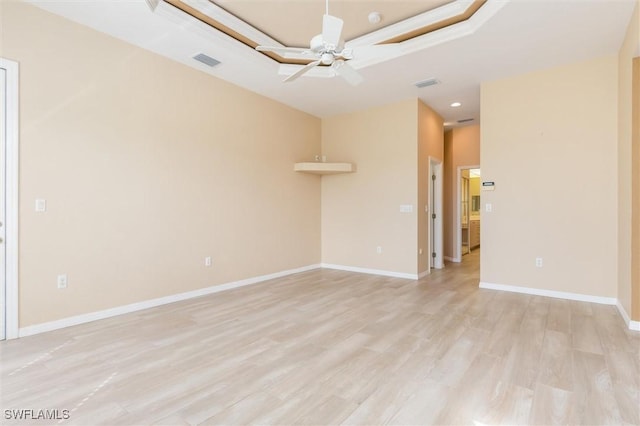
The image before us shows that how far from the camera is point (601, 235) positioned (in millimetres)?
3926

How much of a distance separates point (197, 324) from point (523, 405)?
2.86m

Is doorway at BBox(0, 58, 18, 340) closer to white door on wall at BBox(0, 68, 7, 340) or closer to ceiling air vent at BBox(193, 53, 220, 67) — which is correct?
white door on wall at BBox(0, 68, 7, 340)

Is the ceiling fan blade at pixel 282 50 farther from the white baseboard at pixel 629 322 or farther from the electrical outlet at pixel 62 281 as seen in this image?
the white baseboard at pixel 629 322

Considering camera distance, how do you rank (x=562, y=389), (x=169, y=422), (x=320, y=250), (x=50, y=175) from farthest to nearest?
(x=320, y=250), (x=50, y=175), (x=562, y=389), (x=169, y=422)

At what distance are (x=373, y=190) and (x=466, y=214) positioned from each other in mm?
4715

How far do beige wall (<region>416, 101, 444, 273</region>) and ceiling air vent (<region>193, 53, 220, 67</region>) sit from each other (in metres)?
3.40

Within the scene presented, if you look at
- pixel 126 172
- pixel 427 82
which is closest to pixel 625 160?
pixel 427 82

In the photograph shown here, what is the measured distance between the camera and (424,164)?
5.74 metres

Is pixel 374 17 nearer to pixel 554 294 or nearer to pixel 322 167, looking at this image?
pixel 322 167

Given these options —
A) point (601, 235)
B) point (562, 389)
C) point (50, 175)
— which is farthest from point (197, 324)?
point (601, 235)

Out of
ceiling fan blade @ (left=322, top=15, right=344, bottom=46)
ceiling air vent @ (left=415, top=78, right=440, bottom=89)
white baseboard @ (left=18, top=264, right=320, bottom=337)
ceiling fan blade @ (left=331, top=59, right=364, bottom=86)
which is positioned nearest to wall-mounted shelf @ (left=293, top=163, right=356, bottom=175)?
ceiling air vent @ (left=415, top=78, right=440, bottom=89)

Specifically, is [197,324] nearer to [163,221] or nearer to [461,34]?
[163,221]

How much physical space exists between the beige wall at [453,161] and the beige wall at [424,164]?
1.48m

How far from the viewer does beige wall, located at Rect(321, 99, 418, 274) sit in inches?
217
